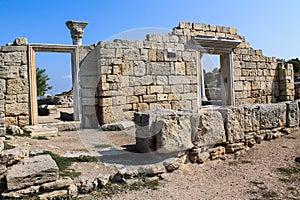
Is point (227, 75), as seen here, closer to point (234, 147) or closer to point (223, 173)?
point (234, 147)

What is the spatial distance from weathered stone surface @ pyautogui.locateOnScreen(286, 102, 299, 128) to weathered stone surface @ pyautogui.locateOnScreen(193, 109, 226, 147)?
2.44 metres

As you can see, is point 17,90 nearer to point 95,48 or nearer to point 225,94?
point 95,48

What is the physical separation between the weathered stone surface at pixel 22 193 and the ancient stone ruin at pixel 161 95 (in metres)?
0.01

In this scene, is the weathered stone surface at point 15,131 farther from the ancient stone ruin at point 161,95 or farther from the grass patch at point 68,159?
the grass patch at point 68,159

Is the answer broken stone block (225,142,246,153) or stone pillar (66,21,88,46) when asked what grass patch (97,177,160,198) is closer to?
broken stone block (225,142,246,153)

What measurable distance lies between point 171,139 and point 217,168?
102 cm

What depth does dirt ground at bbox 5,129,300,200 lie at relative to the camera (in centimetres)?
354

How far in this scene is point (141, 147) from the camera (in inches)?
200

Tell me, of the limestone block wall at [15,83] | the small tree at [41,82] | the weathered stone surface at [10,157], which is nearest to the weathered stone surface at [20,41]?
the limestone block wall at [15,83]

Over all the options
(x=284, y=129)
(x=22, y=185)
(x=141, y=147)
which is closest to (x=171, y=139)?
(x=141, y=147)

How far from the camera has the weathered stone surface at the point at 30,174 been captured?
3.16 metres

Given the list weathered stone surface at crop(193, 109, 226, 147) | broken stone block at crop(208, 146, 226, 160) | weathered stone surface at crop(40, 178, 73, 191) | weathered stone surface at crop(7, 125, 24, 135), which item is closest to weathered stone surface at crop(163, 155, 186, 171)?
weathered stone surface at crop(193, 109, 226, 147)

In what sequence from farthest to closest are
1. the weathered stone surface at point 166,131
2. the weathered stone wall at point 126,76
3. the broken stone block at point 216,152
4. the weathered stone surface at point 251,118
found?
the weathered stone wall at point 126,76, the weathered stone surface at point 251,118, the broken stone block at point 216,152, the weathered stone surface at point 166,131

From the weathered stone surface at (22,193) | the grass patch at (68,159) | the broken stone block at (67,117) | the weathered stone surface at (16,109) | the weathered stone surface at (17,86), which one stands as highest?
the weathered stone surface at (17,86)
